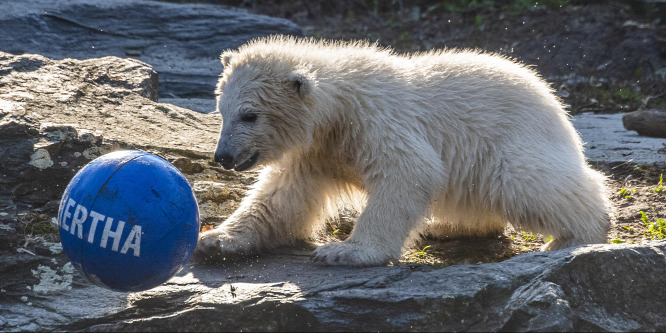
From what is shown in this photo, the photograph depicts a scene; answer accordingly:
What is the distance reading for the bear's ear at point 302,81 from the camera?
437 centimetres

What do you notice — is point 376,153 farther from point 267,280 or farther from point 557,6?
point 557,6

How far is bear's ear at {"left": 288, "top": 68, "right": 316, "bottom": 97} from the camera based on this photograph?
437cm

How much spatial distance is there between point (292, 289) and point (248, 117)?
53.8 inches

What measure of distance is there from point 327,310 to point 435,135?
5.58 ft

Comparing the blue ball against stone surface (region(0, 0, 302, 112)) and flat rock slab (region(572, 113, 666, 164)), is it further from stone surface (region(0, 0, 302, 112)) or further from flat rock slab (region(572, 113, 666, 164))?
stone surface (region(0, 0, 302, 112))

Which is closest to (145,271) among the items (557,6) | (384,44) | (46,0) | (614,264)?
(614,264)

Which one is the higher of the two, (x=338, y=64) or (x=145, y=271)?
(x=338, y=64)

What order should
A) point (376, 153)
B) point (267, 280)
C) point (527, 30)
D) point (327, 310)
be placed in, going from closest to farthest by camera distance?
1. point (327, 310)
2. point (267, 280)
3. point (376, 153)
4. point (527, 30)

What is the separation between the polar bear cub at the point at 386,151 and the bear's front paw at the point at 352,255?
0.04 ft

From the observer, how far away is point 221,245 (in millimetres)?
4250

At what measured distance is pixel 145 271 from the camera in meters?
3.43

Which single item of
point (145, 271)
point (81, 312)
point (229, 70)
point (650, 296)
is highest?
point (229, 70)

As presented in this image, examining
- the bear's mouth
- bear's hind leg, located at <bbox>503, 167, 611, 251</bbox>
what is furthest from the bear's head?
bear's hind leg, located at <bbox>503, 167, 611, 251</bbox>

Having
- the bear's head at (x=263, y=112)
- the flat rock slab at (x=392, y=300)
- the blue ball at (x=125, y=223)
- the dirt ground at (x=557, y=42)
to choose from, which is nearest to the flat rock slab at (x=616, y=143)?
the dirt ground at (x=557, y=42)
